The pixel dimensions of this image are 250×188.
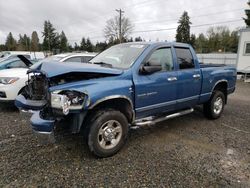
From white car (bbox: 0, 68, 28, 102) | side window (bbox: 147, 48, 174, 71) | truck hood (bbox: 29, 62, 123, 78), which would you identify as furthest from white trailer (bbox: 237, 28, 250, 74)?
truck hood (bbox: 29, 62, 123, 78)

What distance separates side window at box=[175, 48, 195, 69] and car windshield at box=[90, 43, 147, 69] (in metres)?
0.90

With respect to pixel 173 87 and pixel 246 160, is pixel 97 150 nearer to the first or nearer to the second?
pixel 173 87

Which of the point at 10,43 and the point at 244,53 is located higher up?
the point at 10,43

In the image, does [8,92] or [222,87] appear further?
[222,87]

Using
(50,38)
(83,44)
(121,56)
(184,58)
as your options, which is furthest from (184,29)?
(121,56)

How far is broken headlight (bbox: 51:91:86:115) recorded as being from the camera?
9.90ft

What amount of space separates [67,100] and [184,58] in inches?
114

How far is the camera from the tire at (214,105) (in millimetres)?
5598

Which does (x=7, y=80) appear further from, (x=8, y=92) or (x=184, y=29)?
(x=184, y=29)

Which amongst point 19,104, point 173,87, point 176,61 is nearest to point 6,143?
point 19,104

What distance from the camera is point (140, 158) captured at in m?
3.60

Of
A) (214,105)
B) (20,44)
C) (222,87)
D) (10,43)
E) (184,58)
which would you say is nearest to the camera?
(184,58)

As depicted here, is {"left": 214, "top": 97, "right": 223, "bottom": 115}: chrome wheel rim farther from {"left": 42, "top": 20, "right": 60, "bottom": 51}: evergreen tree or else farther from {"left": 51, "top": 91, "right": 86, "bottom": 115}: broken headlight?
{"left": 42, "top": 20, "right": 60, "bottom": 51}: evergreen tree

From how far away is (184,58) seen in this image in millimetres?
4844
